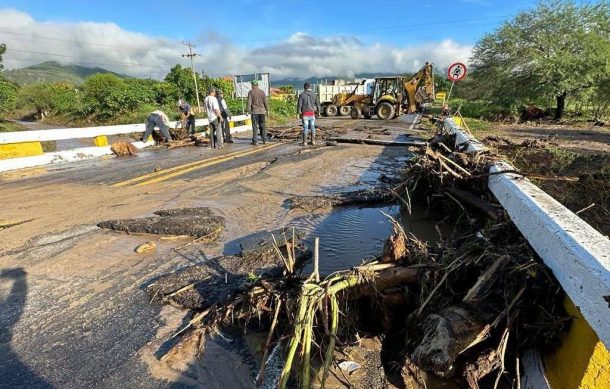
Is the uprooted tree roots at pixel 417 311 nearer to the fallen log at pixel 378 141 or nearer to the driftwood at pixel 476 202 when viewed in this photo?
the driftwood at pixel 476 202

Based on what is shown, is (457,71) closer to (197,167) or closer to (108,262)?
(197,167)

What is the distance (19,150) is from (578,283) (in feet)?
35.2

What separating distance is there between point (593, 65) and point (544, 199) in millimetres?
21830

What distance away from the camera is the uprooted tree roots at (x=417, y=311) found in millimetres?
1902

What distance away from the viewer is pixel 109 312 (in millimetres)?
2637

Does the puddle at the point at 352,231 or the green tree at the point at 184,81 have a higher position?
the green tree at the point at 184,81

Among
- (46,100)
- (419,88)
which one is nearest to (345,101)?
(419,88)

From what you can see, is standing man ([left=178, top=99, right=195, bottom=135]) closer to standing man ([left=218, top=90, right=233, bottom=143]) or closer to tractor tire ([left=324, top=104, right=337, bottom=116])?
standing man ([left=218, top=90, right=233, bottom=143])

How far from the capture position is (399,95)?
74.5 ft

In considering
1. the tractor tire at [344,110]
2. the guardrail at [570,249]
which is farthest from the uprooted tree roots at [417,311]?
the tractor tire at [344,110]

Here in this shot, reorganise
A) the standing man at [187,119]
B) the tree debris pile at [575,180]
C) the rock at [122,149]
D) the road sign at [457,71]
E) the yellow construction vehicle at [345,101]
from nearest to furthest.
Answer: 1. the tree debris pile at [575,180]
2. the rock at [122,149]
3. the road sign at [457,71]
4. the standing man at [187,119]
5. the yellow construction vehicle at [345,101]

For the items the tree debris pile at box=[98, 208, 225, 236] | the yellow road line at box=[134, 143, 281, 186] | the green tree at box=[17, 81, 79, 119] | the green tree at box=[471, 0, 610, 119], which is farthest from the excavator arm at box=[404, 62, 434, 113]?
the green tree at box=[17, 81, 79, 119]

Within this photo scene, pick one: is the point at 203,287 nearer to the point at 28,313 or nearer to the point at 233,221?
the point at 28,313

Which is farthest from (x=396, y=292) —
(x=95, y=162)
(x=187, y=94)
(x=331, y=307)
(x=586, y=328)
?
(x=187, y=94)
